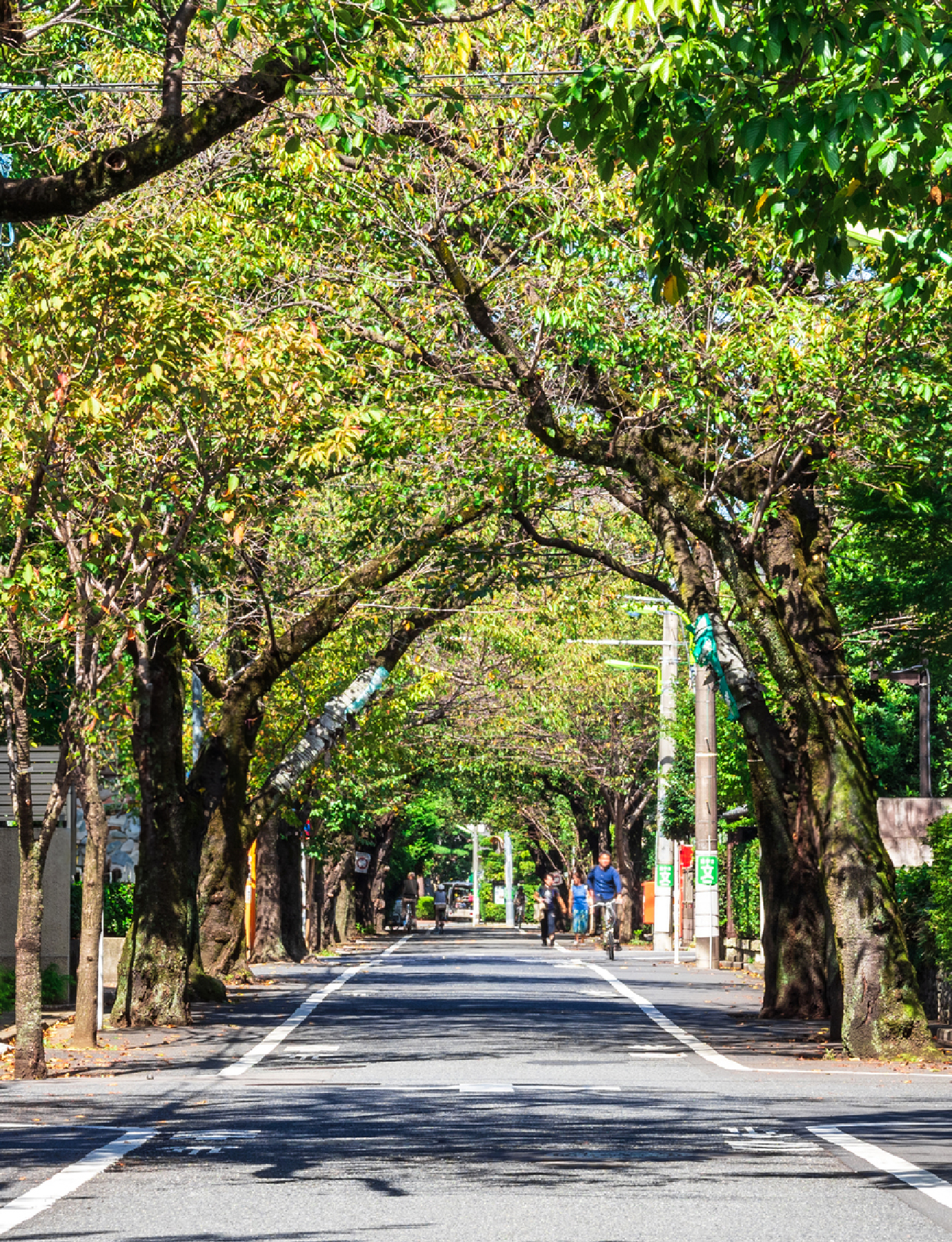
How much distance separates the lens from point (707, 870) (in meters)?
33.4

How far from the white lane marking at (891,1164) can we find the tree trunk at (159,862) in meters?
10.1

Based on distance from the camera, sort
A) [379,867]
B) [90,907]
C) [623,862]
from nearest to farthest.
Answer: [90,907], [623,862], [379,867]

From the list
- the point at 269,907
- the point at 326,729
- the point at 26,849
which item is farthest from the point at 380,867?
the point at 26,849

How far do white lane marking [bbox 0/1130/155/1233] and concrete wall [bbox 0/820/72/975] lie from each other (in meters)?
14.8

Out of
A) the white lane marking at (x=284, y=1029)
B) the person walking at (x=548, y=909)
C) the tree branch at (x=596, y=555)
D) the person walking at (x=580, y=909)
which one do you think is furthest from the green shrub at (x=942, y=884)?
the person walking at (x=548, y=909)

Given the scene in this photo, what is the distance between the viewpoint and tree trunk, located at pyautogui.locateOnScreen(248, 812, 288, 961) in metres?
37.3

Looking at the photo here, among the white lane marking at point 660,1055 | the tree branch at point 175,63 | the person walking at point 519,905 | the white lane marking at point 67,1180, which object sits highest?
the tree branch at point 175,63

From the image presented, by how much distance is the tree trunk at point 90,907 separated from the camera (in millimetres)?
17359

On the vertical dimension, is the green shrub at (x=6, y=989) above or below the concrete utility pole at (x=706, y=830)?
below

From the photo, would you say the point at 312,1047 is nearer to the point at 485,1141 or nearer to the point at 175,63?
the point at 485,1141

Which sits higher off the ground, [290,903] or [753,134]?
[753,134]

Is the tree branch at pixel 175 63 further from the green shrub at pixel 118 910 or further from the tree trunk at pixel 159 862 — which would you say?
the green shrub at pixel 118 910

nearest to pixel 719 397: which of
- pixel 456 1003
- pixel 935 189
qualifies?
pixel 935 189

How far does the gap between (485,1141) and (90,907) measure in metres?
8.48
